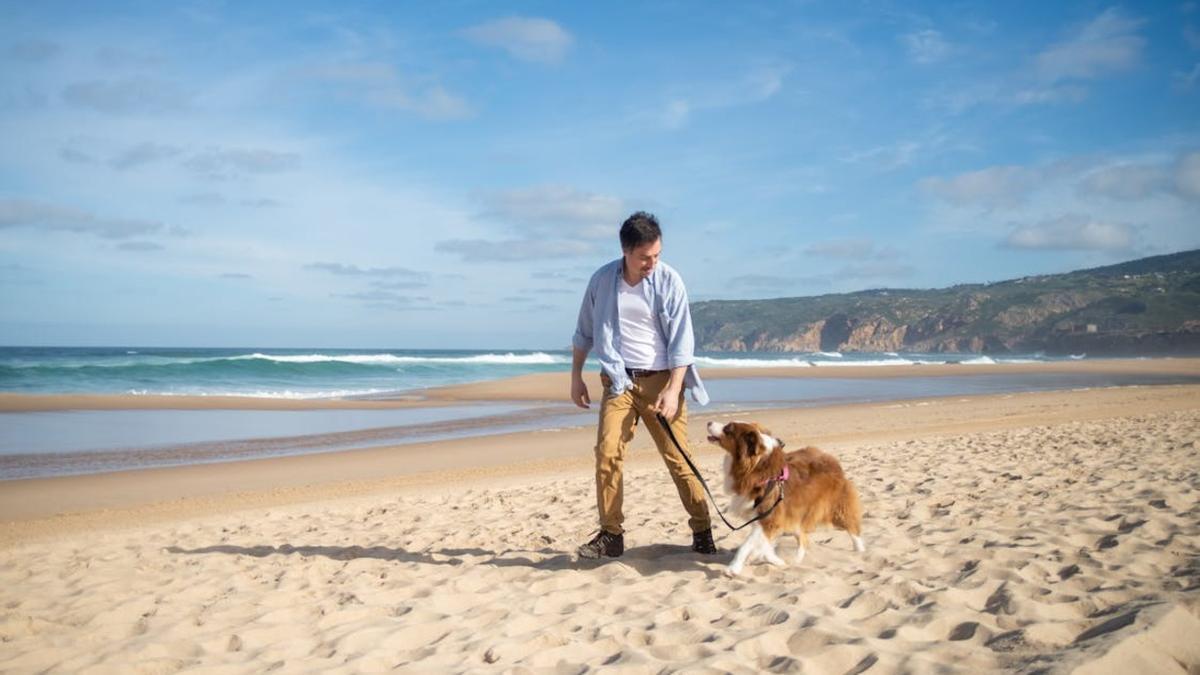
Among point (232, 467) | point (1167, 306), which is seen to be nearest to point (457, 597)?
point (232, 467)

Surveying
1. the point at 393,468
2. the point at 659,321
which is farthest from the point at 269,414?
the point at 659,321

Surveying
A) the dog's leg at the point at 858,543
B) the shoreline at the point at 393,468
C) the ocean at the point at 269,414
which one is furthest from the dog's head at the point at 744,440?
the ocean at the point at 269,414

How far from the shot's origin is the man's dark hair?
13.2 feet

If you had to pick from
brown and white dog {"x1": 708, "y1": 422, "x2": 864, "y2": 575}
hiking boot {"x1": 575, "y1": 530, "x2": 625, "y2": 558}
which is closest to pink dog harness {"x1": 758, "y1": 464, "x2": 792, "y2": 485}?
brown and white dog {"x1": 708, "y1": 422, "x2": 864, "y2": 575}

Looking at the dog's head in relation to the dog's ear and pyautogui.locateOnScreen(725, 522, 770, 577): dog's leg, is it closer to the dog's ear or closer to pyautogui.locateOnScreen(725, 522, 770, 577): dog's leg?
the dog's ear

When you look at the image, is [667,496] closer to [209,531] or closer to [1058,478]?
[1058,478]

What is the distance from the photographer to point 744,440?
4.11 meters

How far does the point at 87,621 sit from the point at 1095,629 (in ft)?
15.5

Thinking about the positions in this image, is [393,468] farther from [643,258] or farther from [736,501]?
[643,258]

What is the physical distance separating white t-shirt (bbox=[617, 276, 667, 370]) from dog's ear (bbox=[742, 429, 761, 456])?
2.02 feet

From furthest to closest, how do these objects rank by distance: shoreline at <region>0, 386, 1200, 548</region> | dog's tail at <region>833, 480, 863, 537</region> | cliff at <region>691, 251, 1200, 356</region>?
cliff at <region>691, 251, 1200, 356</region> → shoreline at <region>0, 386, 1200, 548</region> → dog's tail at <region>833, 480, 863, 537</region>

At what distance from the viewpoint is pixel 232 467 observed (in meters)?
9.73

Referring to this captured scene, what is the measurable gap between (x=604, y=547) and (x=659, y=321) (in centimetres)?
143

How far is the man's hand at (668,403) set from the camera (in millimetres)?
4133
